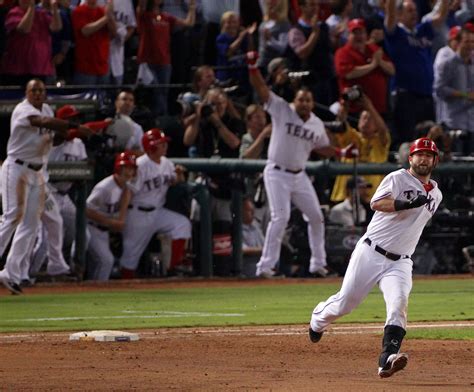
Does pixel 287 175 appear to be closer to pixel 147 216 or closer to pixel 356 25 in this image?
pixel 147 216

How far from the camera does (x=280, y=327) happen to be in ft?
35.7

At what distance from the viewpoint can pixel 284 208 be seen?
51.9ft

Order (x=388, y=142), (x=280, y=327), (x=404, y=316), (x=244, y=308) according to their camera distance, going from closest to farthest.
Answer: (x=404, y=316) → (x=280, y=327) → (x=244, y=308) → (x=388, y=142)

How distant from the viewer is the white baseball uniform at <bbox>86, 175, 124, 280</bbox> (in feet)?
52.9

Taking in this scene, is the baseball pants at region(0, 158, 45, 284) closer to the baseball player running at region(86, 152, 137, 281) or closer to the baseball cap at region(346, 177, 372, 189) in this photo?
the baseball player running at region(86, 152, 137, 281)

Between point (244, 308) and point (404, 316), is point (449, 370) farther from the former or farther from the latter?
point (244, 308)

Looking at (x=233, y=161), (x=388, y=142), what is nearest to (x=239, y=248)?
(x=233, y=161)

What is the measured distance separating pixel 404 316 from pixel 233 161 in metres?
8.73

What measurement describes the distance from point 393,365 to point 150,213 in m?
9.24

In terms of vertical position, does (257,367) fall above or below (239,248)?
above

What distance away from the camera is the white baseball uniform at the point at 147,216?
16.2 metres

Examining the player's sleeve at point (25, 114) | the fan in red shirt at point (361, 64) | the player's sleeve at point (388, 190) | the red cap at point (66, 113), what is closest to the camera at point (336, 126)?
the fan in red shirt at point (361, 64)

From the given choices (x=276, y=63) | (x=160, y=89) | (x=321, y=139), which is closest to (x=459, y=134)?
(x=321, y=139)

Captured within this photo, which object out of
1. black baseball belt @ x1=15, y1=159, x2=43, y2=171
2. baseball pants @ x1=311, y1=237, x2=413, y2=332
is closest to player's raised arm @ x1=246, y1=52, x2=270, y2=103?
black baseball belt @ x1=15, y1=159, x2=43, y2=171
